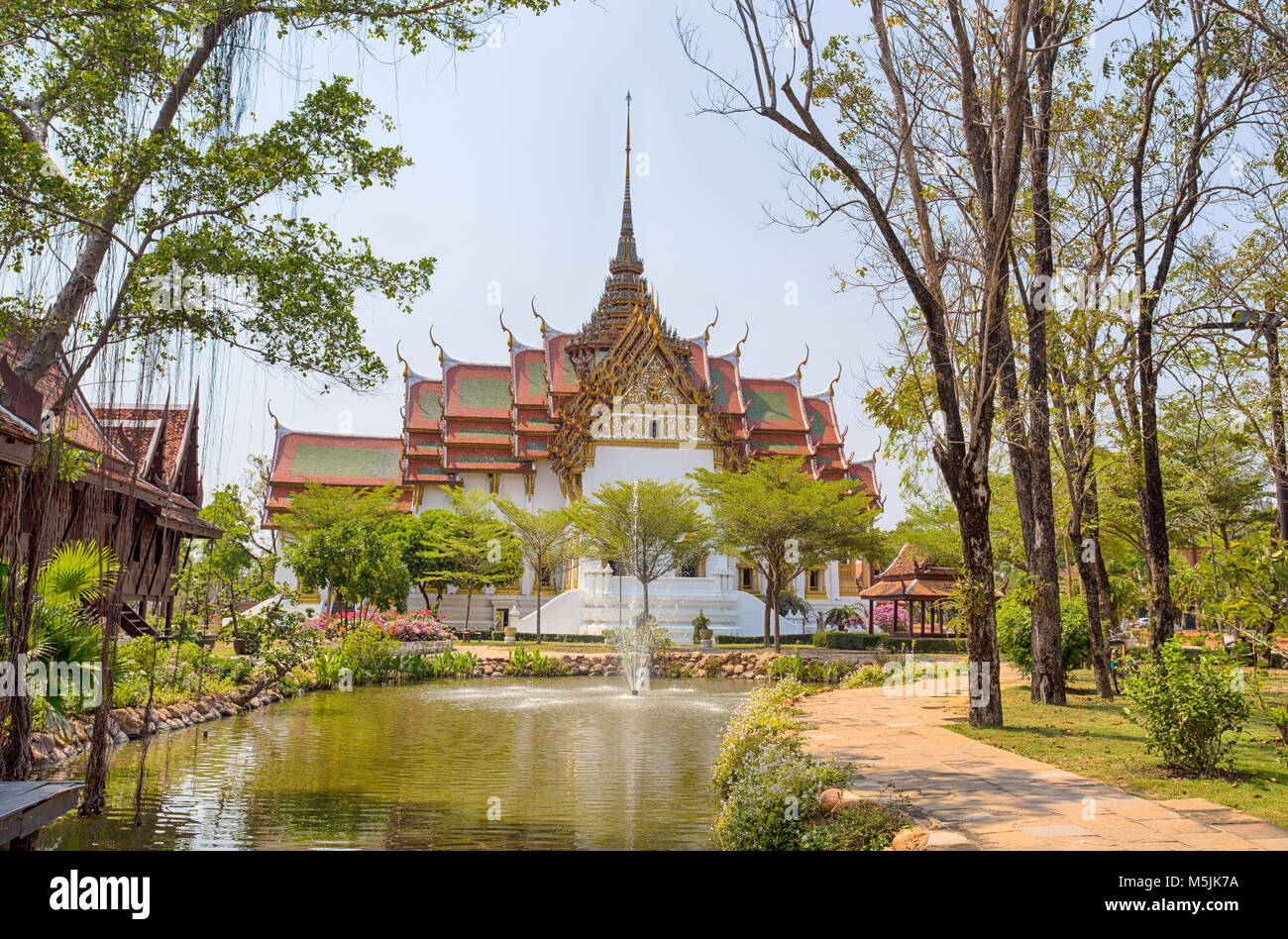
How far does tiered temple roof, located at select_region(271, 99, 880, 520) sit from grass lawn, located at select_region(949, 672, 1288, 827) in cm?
2566

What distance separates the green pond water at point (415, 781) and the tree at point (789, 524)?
37.5ft

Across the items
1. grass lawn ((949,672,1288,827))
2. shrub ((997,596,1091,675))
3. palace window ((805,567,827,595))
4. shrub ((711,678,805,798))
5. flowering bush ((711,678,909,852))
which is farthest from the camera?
palace window ((805,567,827,595))

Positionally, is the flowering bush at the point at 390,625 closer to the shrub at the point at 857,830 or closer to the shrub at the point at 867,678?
the shrub at the point at 867,678

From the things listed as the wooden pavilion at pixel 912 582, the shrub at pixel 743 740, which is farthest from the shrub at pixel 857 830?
the wooden pavilion at pixel 912 582

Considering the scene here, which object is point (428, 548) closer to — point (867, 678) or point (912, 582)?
point (912, 582)

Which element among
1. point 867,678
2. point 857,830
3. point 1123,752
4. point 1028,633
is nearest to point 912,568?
point 867,678

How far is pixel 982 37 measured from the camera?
10.3 meters

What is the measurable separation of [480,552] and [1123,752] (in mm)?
24073

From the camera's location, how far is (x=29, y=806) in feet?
14.0

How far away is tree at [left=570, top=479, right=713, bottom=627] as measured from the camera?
1065 inches

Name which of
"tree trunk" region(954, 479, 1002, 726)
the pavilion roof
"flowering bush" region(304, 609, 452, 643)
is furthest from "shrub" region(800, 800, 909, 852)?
the pavilion roof

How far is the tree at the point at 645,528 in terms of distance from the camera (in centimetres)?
2705

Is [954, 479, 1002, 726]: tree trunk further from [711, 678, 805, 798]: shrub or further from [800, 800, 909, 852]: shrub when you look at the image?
[800, 800, 909, 852]: shrub
